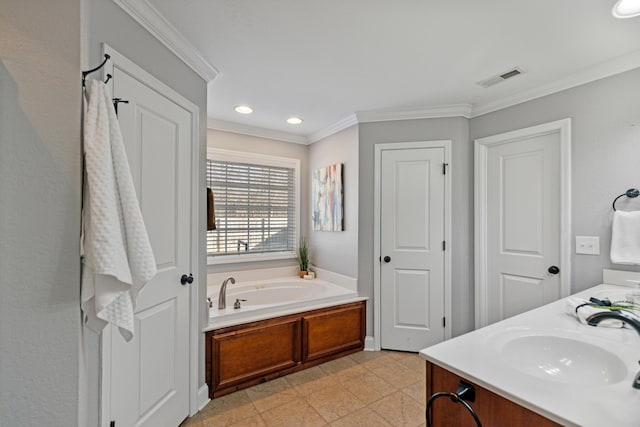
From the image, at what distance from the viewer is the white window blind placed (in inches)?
132

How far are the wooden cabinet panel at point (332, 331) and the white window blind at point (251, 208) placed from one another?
1.24m

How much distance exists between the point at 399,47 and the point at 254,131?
2.07 metres

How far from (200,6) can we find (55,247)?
1.32 meters

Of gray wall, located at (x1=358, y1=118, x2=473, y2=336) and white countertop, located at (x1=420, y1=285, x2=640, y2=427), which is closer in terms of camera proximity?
white countertop, located at (x1=420, y1=285, x2=640, y2=427)

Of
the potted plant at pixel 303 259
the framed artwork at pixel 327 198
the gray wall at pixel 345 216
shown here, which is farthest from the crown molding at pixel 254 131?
the potted plant at pixel 303 259

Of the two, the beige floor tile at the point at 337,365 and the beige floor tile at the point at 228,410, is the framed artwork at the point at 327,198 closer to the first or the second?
the beige floor tile at the point at 337,365

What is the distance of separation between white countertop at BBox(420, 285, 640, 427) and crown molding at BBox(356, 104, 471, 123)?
2.02 meters

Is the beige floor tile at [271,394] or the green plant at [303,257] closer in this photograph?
the beige floor tile at [271,394]

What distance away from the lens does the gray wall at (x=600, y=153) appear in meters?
1.96

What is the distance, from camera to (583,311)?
137cm

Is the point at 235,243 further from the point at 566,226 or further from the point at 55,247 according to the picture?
the point at 566,226

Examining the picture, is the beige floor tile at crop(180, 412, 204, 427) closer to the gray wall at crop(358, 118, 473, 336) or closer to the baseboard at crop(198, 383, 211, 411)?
the baseboard at crop(198, 383, 211, 411)

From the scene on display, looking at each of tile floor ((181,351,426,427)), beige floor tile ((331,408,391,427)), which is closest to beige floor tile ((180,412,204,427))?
tile floor ((181,351,426,427))

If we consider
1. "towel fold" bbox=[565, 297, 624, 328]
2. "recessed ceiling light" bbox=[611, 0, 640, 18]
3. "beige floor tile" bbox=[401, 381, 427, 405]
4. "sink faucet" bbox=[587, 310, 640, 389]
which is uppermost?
"recessed ceiling light" bbox=[611, 0, 640, 18]
